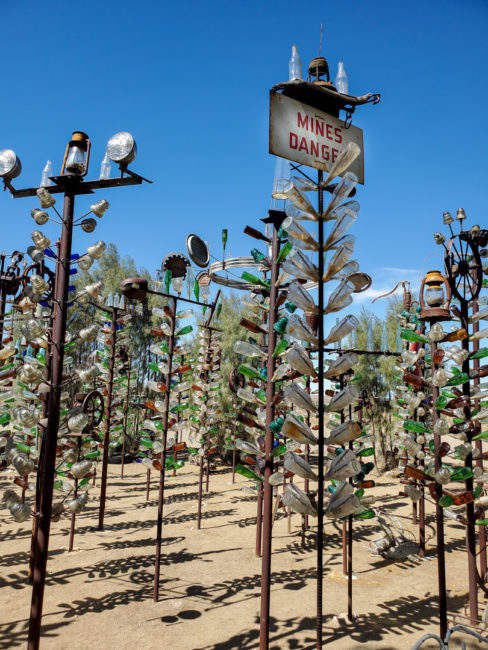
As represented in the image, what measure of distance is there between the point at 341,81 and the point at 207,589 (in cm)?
647

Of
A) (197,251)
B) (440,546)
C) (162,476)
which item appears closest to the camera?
(440,546)

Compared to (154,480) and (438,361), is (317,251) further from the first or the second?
(154,480)

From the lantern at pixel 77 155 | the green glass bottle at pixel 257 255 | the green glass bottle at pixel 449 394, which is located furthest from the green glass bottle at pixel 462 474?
the lantern at pixel 77 155

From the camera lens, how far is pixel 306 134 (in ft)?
10.7

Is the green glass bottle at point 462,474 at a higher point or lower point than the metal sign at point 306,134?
lower

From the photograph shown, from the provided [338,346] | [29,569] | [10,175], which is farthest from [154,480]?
[10,175]

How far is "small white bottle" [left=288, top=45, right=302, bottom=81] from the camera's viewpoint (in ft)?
10.8

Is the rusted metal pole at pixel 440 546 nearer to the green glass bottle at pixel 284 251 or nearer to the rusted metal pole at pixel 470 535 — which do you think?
the rusted metal pole at pixel 470 535

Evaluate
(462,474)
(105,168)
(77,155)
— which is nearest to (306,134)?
(105,168)

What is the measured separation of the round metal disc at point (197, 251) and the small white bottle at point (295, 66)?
3581mm

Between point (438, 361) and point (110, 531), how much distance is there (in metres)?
7.56

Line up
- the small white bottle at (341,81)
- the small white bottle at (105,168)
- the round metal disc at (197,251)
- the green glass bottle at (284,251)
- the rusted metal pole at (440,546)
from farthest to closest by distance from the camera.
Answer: the round metal disc at (197,251) → the green glass bottle at (284,251) → the rusted metal pole at (440,546) → the small white bottle at (105,168) → the small white bottle at (341,81)

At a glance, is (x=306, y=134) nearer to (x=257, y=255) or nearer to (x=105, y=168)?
(x=105, y=168)

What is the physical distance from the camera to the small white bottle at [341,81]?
3.49m
